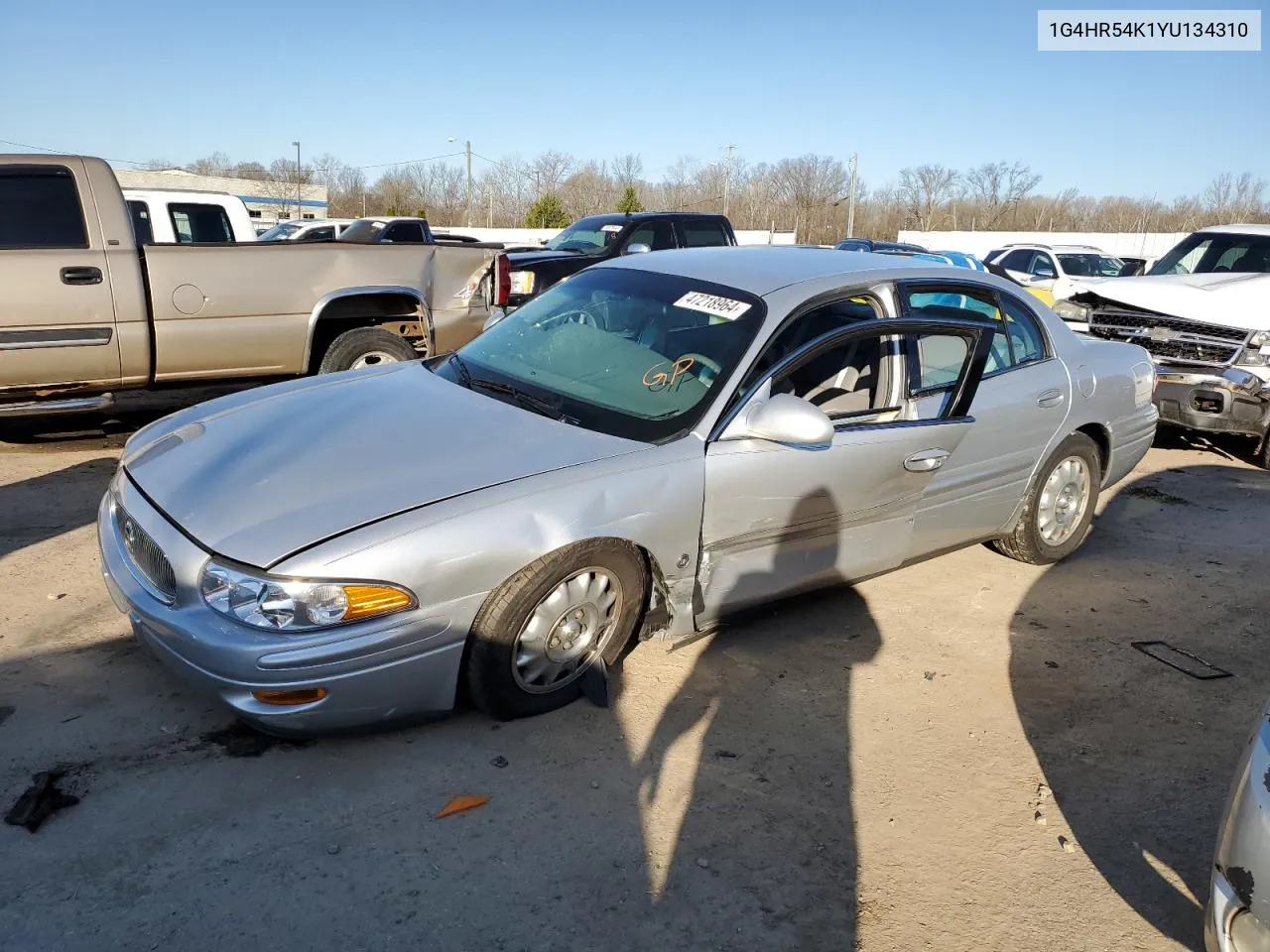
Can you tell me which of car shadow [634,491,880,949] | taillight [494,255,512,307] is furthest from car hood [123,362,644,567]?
taillight [494,255,512,307]

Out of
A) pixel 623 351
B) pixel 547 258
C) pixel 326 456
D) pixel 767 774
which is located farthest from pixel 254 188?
pixel 767 774

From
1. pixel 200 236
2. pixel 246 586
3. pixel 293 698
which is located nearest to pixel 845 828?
pixel 293 698

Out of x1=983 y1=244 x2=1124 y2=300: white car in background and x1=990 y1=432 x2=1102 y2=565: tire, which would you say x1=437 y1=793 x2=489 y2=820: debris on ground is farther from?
x1=983 y1=244 x2=1124 y2=300: white car in background

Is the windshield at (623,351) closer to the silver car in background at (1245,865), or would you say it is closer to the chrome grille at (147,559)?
the chrome grille at (147,559)

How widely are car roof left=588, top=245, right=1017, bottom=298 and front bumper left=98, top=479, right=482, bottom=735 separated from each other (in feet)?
6.43

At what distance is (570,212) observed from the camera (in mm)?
Answer: 55562

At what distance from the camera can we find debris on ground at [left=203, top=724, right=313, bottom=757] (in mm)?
3188

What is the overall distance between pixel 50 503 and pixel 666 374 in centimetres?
390

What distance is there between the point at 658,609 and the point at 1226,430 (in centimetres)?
605

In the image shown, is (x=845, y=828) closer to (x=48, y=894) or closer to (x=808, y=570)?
(x=808, y=570)

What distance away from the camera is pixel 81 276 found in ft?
20.5

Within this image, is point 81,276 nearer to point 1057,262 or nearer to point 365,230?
point 365,230

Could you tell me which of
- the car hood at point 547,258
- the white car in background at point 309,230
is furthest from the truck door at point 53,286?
the white car in background at point 309,230

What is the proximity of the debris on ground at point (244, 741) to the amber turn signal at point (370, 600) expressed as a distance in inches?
24.1
